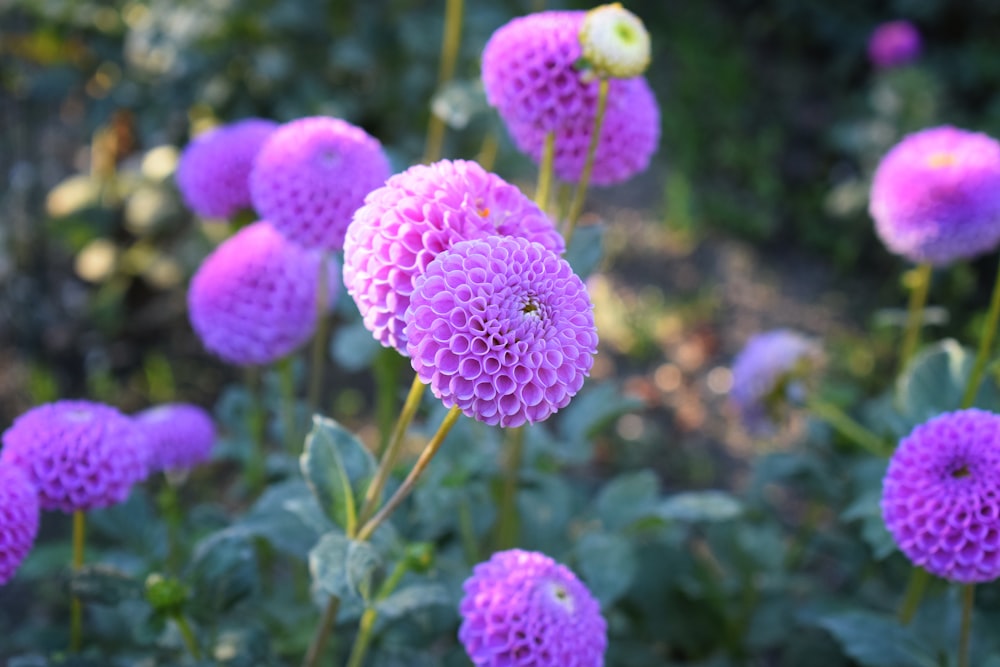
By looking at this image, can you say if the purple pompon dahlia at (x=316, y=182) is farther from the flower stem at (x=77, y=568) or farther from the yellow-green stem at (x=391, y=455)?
the flower stem at (x=77, y=568)

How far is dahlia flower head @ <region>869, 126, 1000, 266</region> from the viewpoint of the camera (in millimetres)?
1704

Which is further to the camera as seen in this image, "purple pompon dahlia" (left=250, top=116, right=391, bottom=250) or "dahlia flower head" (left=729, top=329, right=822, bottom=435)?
"dahlia flower head" (left=729, top=329, right=822, bottom=435)

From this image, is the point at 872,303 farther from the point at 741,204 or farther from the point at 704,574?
the point at 704,574

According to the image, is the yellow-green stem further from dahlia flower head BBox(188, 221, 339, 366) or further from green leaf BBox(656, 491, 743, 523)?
green leaf BBox(656, 491, 743, 523)

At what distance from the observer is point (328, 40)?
316 cm

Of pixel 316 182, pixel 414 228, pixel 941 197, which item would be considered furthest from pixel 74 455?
pixel 941 197

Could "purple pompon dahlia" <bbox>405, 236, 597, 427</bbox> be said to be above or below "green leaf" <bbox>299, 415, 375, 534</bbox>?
above

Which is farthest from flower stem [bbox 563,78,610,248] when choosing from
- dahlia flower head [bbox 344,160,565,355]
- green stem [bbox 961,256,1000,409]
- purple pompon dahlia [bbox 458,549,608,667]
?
green stem [bbox 961,256,1000,409]

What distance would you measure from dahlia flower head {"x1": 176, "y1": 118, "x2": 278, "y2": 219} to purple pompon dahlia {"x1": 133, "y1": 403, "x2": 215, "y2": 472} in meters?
0.38

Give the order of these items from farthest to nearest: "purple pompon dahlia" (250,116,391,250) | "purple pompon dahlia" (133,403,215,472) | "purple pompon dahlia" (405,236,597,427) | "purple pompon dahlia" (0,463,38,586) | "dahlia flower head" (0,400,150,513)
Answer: "purple pompon dahlia" (133,403,215,472)
"purple pompon dahlia" (250,116,391,250)
"dahlia flower head" (0,400,150,513)
"purple pompon dahlia" (0,463,38,586)
"purple pompon dahlia" (405,236,597,427)

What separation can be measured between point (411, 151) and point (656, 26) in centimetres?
220

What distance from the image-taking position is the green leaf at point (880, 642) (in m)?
1.48

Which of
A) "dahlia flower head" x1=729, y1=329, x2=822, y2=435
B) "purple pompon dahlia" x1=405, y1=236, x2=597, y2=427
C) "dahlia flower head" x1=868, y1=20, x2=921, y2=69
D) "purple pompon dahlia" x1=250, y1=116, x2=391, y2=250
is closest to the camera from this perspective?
"purple pompon dahlia" x1=405, y1=236, x2=597, y2=427

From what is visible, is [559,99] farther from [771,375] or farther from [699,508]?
[771,375]
